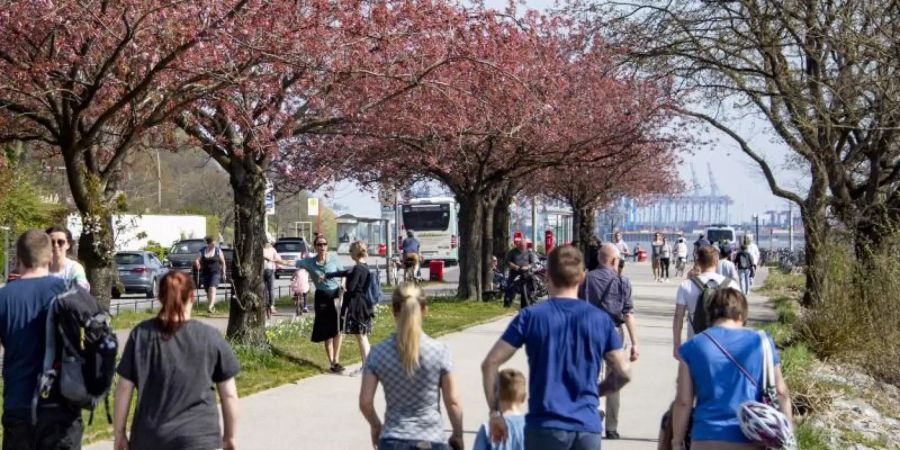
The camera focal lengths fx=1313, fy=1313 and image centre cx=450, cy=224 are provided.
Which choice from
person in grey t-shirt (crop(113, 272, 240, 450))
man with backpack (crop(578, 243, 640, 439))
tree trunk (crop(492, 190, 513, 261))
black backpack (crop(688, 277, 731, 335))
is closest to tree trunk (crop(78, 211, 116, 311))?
man with backpack (crop(578, 243, 640, 439))

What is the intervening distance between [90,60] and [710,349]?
8.04 meters

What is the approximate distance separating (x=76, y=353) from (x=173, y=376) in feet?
2.57

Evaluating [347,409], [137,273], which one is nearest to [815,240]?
[347,409]

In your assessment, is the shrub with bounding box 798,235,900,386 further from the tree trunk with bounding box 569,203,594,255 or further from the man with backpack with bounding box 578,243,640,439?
the tree trunk with bounding box 569,203,594,255

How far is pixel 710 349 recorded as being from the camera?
6.16 metres

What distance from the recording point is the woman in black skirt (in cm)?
1453

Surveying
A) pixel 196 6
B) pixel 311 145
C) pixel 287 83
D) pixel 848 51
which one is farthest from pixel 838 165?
pixel 196 6

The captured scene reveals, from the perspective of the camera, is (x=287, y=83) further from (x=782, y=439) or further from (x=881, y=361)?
(x=782, y=439)

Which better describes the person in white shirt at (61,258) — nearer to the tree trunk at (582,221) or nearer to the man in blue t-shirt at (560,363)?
the man in blue t-shirt at (560,363)

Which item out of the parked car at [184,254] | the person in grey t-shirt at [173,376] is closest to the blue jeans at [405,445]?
the person in grey t-shirt at [173,376]

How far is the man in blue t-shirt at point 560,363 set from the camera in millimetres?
5984

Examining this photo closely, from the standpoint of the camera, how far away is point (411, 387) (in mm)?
6020

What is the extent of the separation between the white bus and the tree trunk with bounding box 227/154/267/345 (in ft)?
139

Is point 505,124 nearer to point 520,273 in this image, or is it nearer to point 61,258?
point 520,273
